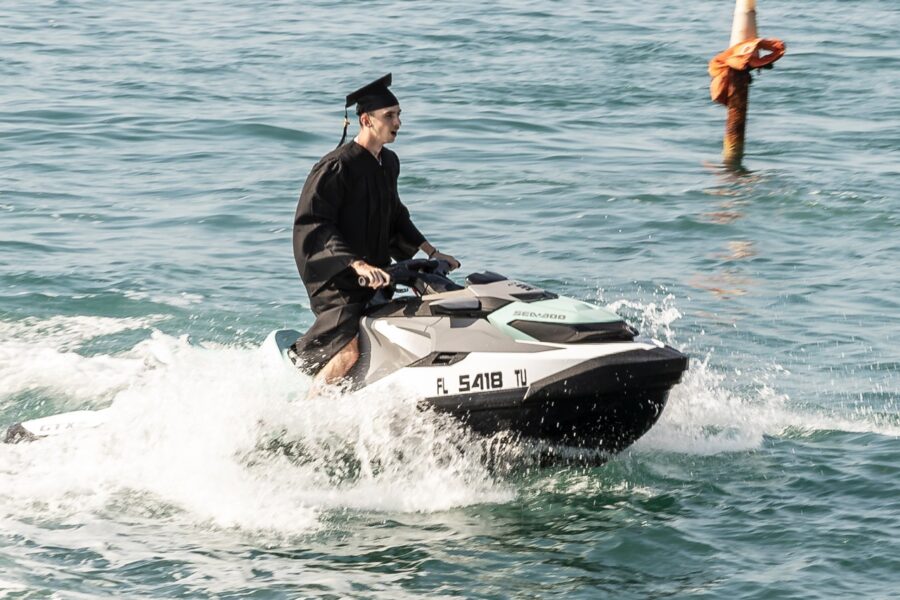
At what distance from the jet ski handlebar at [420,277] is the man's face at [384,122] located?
59cm

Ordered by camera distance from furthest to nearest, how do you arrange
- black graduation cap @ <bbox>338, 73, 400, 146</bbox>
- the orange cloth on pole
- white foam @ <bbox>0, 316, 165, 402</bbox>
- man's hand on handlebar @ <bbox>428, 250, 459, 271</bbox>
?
1. the orange cloth on pole
2. white foam @ <bbox>0, 316, 165, 402</bbox>
3. man's hand on handlebar @ <bbox>428, 250, 459, 271</bbox>
4. black graduation cap @ <bbox>338, 73, 400, 146</bbox>

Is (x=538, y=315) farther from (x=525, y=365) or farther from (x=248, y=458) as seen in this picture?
(x=248, y=458)

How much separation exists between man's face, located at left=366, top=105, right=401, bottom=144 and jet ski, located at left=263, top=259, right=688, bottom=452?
0.78 metres

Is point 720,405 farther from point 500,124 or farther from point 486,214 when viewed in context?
point 500,124

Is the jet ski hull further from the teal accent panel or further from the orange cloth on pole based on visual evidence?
the orange cloth on pole

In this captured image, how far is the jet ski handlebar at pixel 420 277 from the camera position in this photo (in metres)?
6.78

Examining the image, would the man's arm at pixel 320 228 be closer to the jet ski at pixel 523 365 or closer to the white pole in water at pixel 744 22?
the jet ski at pixel 523 365

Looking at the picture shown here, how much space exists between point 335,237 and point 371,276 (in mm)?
335

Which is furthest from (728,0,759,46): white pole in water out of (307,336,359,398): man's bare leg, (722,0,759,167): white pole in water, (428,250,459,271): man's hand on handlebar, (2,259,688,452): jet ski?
(307,336,359,398): man's bare leg

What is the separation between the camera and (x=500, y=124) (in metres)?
17.3

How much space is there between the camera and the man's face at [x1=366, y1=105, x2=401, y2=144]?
21.9 feet

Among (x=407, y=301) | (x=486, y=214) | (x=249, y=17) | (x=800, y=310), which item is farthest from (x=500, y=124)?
(x=407, y=301)

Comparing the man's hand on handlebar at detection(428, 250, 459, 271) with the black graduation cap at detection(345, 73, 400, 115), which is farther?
the man's hand on handlebar at detection(428, 250, 459, 271)

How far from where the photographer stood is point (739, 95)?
14289 mm
